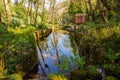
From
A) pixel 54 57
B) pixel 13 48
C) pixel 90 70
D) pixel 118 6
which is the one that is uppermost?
pixel 118 6

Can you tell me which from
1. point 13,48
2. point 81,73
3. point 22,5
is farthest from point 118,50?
point 22,5

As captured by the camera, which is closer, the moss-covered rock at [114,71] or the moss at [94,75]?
the moss at [94,75]

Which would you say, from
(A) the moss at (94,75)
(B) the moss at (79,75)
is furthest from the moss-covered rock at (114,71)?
(B) the moss at (79,75)

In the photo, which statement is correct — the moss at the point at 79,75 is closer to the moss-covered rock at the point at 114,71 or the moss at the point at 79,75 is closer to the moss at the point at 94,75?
the moss at the point at 94,75

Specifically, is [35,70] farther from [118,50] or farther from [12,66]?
[118,50]

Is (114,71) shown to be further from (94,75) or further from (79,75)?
(79,75)

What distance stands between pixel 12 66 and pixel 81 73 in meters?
2.80

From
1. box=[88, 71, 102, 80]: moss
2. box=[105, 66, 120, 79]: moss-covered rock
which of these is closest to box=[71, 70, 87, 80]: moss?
box=[88, 71, 102, 80]: moss

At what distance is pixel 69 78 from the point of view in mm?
8547

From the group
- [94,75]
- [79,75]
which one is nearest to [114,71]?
[94,75]

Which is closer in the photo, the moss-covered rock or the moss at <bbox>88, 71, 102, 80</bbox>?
the moss at <bbox>88, 71, 102, 80</bbox>

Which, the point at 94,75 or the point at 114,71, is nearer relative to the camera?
the point at 94,75

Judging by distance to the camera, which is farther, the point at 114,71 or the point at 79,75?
the point at 114,71

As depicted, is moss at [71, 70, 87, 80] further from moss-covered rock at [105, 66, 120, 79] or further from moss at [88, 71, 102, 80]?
moss-covered rock at [105, 66, 120, 79]
